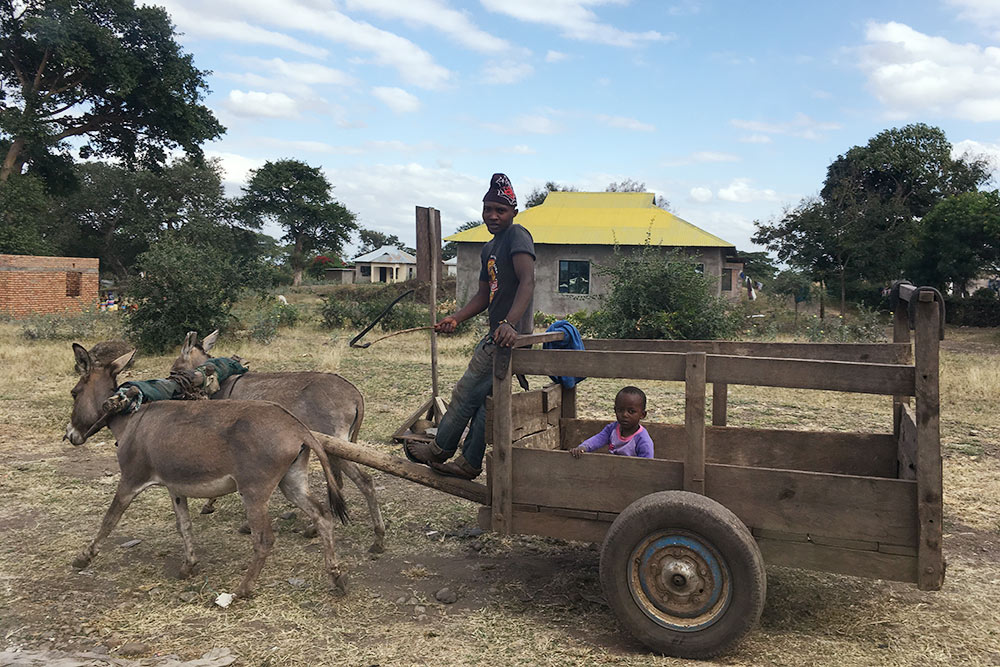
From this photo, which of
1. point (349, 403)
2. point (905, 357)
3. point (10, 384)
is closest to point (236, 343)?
point (10, 384)

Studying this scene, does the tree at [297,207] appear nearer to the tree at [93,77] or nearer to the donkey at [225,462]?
the tree at [93,77]

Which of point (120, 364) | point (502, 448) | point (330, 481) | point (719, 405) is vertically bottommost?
point (330, 481)

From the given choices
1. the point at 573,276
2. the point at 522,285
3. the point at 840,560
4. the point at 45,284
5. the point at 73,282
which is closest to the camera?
the point at 840,560

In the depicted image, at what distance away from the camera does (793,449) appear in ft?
16.0

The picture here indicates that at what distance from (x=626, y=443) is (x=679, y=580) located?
1.08 metres

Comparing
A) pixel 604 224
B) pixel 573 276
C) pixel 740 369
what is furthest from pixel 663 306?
pixel 740 369

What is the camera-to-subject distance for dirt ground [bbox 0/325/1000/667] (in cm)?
364

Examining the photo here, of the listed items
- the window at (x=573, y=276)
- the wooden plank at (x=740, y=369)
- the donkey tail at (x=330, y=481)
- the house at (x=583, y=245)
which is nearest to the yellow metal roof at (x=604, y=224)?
the house at (x=583, y=245)

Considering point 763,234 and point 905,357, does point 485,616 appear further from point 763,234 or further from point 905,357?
point 763,234

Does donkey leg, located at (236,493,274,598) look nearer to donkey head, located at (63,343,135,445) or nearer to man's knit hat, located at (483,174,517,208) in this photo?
donkey head, located at (63,343,135,445)

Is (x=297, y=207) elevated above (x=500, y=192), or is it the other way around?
(x=297, y=207)

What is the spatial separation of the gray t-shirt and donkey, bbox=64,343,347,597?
58.0 inches

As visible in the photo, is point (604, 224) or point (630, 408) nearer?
point (630, 408)

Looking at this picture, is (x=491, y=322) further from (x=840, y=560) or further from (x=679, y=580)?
(x=840, y=560)
